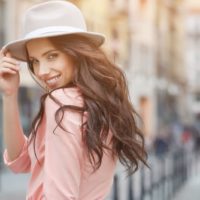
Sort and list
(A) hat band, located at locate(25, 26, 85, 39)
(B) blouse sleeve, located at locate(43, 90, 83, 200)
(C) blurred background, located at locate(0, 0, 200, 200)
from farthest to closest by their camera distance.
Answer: (C) blurred background, located at locate(0, 0, 200, 200) → (A) hat band, located at locate(25, 26, 85, 39) → (B) blouse sleeve, located at locate(43, 90, 83, 200)

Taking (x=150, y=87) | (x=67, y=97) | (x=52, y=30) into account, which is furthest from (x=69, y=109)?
(x=150, y=87)

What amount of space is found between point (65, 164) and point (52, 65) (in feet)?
1.28

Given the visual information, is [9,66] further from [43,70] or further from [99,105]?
[99,105]

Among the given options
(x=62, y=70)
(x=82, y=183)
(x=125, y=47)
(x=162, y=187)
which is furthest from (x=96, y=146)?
(x=125, y=47)

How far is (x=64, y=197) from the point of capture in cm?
266

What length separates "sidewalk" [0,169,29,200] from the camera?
15.1 meters

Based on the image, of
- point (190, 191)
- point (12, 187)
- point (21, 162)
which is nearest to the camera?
point (21, 162)

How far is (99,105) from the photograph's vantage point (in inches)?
110

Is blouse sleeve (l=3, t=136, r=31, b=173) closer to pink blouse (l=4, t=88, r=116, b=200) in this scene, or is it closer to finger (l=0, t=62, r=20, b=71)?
pink blouse (l=4, t=88, r=116, b=200)

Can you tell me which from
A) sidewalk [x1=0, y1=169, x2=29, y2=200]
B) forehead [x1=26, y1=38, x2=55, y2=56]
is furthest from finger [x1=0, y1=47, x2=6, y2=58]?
sidewalk [x1=0, y1=169, x2=29, y2=200]

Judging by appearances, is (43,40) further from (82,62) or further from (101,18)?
(101,18)

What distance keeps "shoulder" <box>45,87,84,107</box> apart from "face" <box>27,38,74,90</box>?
98 millimetres

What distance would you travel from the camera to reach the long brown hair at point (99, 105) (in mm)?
2754

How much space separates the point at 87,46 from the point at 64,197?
57cm
